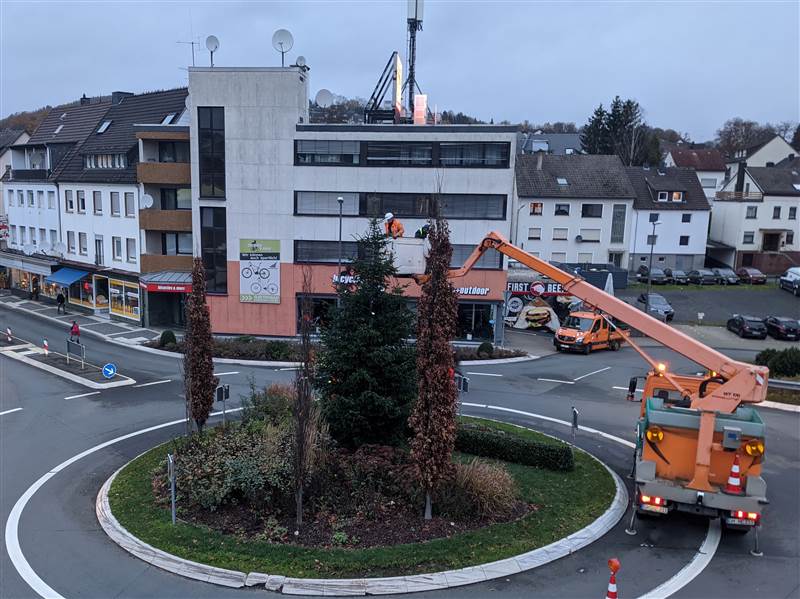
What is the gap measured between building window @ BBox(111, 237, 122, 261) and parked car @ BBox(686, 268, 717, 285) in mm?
42512

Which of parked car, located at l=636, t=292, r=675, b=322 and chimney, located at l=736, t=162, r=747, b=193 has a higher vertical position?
chimney, located at l=736, t=162, r=747, b=193

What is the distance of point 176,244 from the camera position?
36875 millimetres

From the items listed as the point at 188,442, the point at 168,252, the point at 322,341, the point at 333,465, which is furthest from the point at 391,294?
the point at 168,252

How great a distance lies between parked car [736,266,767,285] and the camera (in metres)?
50.8

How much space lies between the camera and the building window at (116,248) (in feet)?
126

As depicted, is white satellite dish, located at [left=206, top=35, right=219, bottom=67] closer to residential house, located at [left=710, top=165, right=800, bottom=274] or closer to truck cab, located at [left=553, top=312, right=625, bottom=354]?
truck cab, located at [left=553, top=312, right=625, bottom=354]

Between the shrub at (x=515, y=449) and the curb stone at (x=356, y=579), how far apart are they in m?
3.27

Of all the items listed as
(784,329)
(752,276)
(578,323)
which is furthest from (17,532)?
(752,276)

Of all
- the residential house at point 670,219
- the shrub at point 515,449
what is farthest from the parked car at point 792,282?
the shrub at point 515,449

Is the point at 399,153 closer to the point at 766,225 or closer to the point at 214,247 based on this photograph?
the point at 214,247

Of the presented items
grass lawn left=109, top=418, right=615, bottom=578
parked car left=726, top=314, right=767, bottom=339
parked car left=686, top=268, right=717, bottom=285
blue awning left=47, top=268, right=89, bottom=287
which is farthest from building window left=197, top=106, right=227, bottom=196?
parked car left=686, top=268, right=717, bottom=285

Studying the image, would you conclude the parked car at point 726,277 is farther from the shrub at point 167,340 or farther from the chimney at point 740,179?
the shrub at point 167,340

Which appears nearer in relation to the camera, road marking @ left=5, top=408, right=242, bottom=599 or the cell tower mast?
road marking @ left=5, top=408, right=242, bottom=599

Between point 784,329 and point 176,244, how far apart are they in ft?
116
